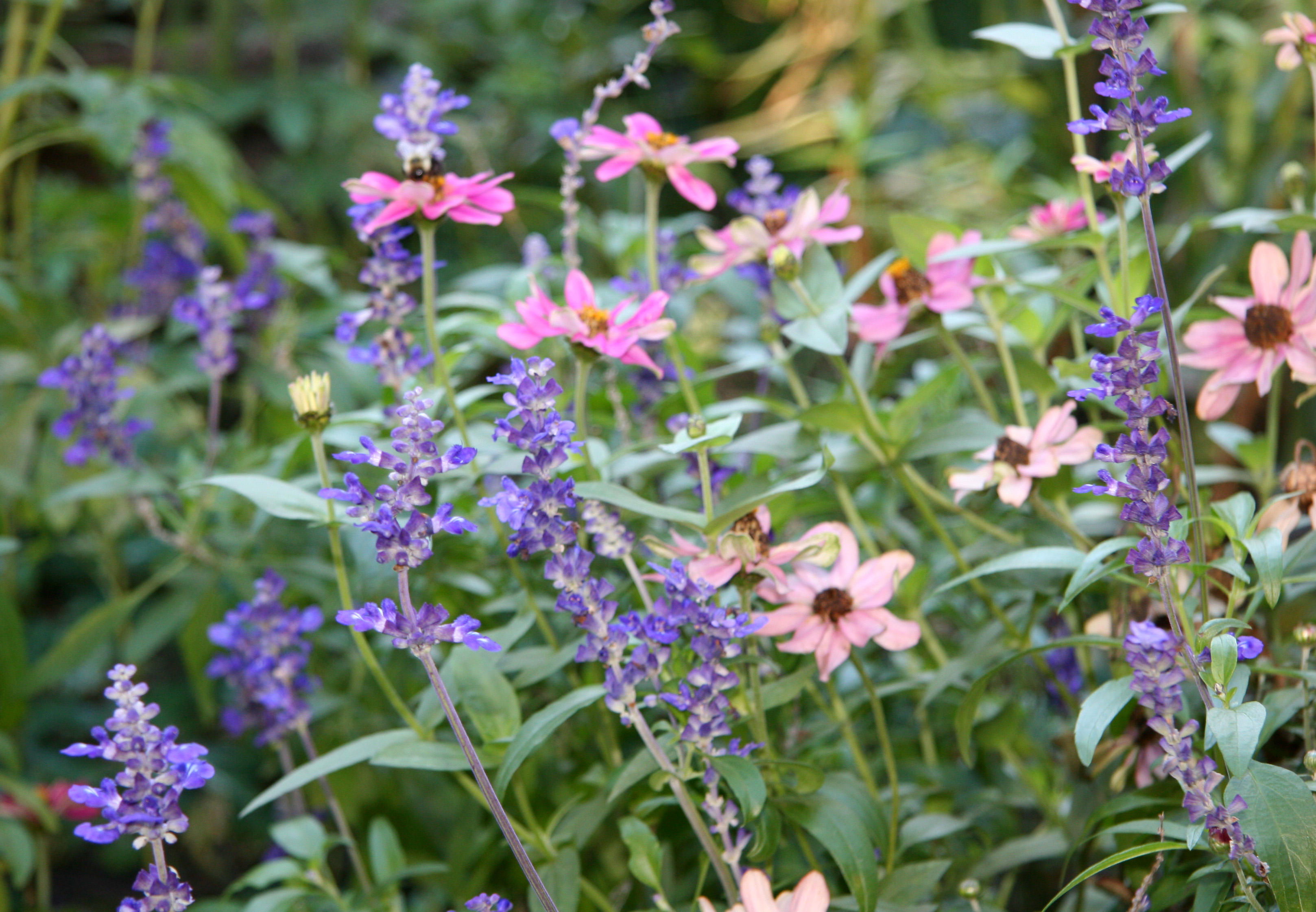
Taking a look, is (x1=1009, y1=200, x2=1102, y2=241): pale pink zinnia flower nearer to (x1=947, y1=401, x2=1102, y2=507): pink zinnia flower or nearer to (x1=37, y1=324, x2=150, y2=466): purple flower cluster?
(x1=947, y1=401, x2=1102, y2=507): pink zinnia flower

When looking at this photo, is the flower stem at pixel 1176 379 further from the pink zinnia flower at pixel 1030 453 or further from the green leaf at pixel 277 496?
the green leaf at pixel 277 496

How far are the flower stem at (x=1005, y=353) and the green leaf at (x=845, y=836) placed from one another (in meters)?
0.24

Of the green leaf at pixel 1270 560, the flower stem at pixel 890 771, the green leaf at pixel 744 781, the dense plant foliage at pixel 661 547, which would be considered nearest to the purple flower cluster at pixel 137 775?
the dense plant foliage at pixel 661 547

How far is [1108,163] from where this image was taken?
1.64 ft

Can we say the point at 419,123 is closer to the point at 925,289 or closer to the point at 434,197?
the point at 434,197

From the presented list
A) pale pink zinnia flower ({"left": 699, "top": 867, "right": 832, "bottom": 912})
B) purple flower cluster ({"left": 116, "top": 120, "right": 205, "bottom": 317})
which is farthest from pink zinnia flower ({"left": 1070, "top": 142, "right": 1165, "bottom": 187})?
purple flower cluster ({"left": 116, "top": 120, "right": 205, "bottom": 317})

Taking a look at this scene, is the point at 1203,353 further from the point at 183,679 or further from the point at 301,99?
the point at 301,99

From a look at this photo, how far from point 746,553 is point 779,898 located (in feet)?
0.48

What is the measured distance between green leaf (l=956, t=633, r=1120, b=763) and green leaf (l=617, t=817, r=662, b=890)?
16 cm

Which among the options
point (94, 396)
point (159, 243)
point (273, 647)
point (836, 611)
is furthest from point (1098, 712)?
point (159, 243)

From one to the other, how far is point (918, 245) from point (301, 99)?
1.28 m

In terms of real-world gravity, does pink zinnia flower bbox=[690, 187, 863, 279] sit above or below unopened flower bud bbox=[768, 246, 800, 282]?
above

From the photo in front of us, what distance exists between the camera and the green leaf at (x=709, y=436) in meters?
0.45

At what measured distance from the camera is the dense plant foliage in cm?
44
